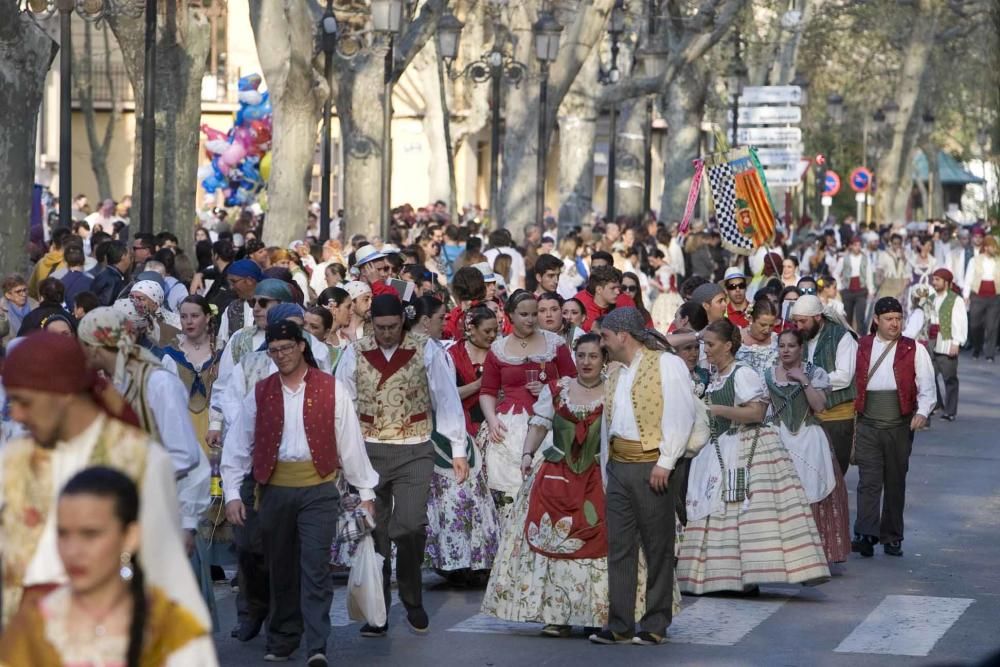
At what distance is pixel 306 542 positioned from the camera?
9.17 metres

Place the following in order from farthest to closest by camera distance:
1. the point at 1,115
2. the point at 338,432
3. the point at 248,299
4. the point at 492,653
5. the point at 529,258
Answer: the point at 529,258 < the point at 1,115 < the point at 248,299 < the point at 492,653 < the point at 338,432

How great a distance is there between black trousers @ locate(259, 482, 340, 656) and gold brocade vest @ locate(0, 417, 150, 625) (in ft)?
11.5

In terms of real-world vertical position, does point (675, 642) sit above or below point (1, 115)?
below

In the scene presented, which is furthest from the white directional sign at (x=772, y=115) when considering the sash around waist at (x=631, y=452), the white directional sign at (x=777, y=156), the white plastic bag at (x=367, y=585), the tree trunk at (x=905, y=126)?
the white plastic bag at (x=367, y=585)

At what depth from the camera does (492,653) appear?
9797mm

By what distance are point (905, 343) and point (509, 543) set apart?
3865mm

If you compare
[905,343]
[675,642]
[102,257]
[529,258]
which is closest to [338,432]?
[675,642]

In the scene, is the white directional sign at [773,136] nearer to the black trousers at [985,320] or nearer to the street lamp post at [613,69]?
the street lamp post at [613,69]

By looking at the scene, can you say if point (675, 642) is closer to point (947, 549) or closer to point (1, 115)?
point (947, 549)

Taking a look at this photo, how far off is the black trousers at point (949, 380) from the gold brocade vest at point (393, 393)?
40.6ft

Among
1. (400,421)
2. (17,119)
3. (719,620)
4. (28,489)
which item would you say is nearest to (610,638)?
(719,620)

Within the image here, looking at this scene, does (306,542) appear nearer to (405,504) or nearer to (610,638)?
(405,504)

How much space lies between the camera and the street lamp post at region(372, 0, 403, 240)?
23594 mm

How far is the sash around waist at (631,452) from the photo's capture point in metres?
9.88
